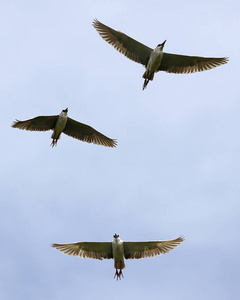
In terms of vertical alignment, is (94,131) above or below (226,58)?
below

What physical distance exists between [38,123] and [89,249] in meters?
5.92

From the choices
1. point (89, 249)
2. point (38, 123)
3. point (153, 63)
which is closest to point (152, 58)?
point (153, 63)

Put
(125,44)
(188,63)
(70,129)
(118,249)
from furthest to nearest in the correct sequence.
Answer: (70,129), (188,63), (125,44), (118,249)

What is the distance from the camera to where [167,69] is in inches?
1043

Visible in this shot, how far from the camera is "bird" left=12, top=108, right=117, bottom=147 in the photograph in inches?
1049

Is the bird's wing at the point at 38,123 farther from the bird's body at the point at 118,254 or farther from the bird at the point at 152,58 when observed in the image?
the bird's body at the point at 118,254

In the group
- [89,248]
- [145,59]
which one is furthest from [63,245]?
[145,59]

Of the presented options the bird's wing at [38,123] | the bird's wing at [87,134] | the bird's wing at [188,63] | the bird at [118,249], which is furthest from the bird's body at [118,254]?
the bird's wing at [188,63]

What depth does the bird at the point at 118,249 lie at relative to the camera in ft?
76.9

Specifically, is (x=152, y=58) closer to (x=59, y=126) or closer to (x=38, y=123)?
(x=59, y=126)

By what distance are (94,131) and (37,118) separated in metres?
2.60

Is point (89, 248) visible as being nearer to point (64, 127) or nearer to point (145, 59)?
point (64, 127)

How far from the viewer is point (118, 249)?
930 inches

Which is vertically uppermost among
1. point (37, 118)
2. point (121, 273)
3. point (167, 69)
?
point (167, 69)
